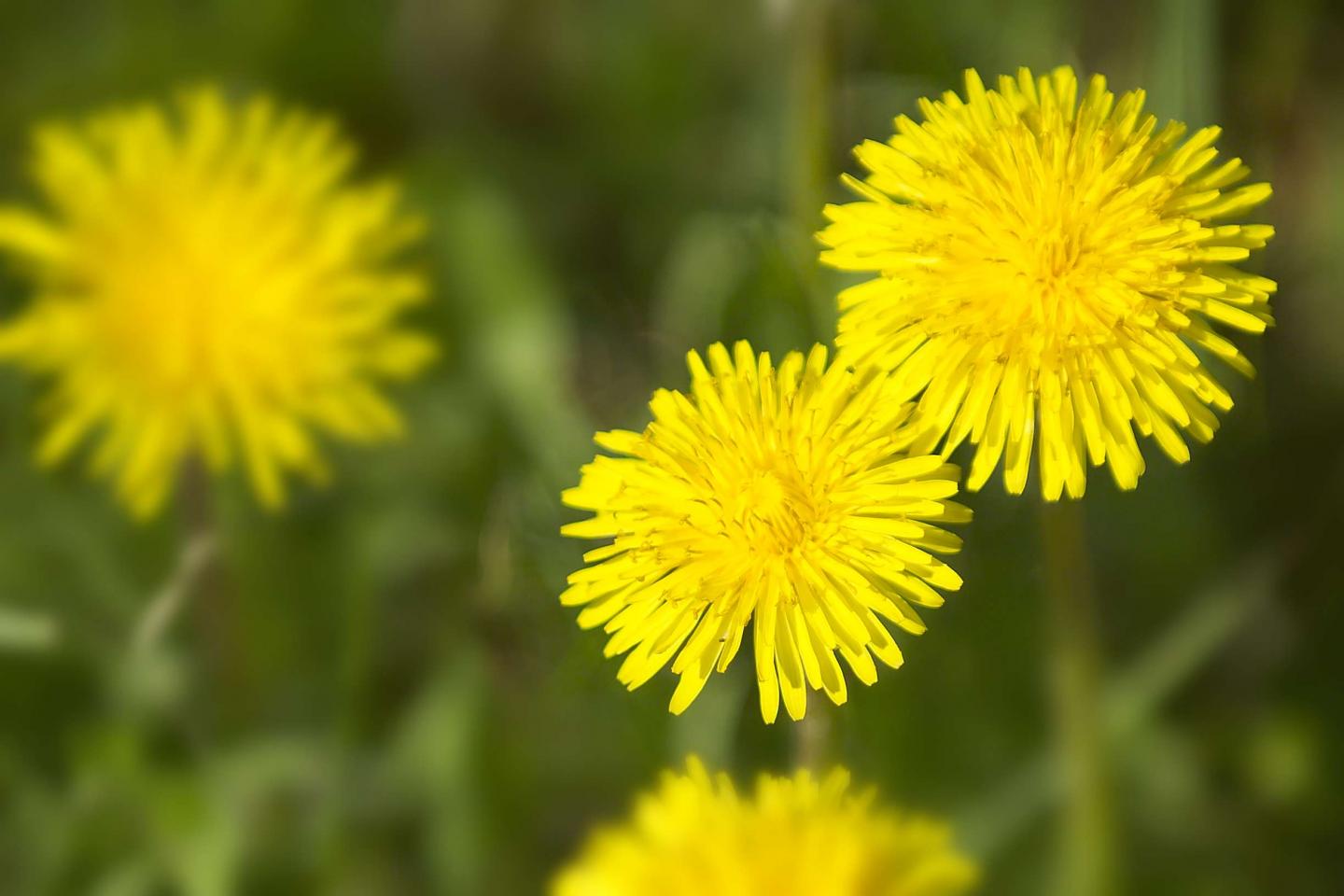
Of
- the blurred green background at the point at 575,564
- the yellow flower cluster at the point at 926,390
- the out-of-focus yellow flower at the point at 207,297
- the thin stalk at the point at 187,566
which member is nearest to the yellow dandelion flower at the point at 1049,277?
the yellow flower cluster at the point at 926,390

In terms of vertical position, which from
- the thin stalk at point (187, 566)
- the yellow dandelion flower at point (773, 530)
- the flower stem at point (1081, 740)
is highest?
the thin stalk at point (187, 566)

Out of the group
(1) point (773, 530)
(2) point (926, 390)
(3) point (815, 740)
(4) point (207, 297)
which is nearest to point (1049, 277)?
(2) point (926, 390)

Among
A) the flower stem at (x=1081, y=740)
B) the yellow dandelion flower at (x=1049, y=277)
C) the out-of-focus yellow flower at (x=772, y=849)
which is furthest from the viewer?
the flower stem at (x=1081, y=740)

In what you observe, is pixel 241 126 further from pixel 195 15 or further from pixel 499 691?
pixel 499 691

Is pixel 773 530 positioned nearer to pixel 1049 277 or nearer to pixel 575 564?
pixel 1049 277

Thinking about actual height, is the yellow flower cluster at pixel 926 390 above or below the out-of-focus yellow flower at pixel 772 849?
above

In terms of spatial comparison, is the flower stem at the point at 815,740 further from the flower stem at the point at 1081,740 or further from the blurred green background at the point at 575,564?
the flower stem at the point at 1081,740
